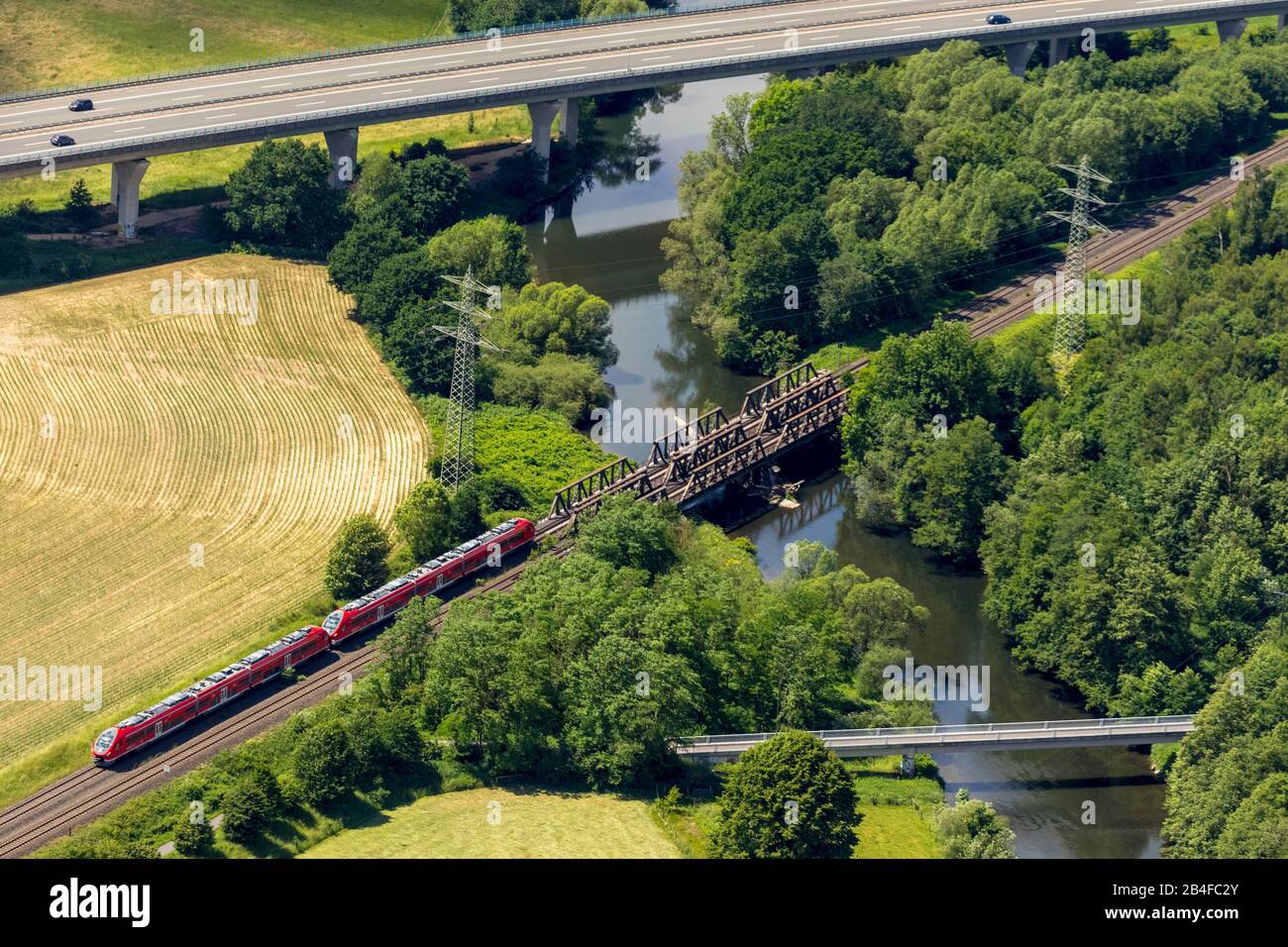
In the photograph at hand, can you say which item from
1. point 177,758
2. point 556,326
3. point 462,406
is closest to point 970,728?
point 462,406

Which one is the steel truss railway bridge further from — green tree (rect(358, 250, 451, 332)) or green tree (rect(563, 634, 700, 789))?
green tree (rect(358, 250, 451, 332))

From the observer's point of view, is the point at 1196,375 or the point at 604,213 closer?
the point at 1196,375

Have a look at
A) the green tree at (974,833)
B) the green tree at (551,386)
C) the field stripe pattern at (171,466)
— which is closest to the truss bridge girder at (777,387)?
the green tree at (551,386)

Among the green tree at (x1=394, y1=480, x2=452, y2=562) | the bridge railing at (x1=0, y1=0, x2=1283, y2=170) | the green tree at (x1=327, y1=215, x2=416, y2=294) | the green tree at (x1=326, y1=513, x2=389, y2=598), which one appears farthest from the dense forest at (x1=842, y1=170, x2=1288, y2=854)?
the bridge railing at (x1=0, y1=0, x2=1283, y2=170)

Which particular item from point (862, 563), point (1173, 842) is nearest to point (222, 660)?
point (862, 563)

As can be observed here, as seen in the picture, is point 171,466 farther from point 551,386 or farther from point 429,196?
point 429,196

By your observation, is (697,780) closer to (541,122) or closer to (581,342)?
(581,342)

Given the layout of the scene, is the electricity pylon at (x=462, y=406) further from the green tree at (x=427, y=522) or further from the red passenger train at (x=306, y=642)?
the red passenger train at (x=306, y=642)
